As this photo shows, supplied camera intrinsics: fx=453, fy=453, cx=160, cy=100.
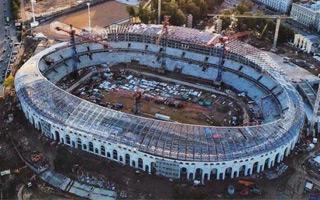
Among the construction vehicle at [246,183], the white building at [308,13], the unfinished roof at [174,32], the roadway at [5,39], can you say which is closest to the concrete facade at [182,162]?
the construction vehicle at [246,183]

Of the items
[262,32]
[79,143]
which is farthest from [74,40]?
[262,32]

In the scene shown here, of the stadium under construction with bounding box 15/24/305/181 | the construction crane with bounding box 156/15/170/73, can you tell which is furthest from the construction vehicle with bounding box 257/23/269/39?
the construction crane with bounding box 156/15/170/73

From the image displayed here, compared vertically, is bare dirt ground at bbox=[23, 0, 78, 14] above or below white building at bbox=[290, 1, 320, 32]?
below

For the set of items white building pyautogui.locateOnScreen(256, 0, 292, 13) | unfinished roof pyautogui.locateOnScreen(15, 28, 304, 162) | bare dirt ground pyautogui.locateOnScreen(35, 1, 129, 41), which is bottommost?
unfinished roof pyautogui.locateOnScreen(15, 28, 304, 162)

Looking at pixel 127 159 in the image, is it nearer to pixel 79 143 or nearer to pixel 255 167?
pixel 79 143

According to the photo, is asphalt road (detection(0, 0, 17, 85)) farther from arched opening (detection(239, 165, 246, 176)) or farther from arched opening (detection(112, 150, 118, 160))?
arched opening (detection(239, 165, 246, 176))

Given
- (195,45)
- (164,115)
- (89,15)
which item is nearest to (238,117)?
(164,115)

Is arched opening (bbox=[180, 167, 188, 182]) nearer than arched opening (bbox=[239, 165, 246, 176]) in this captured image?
Yes
